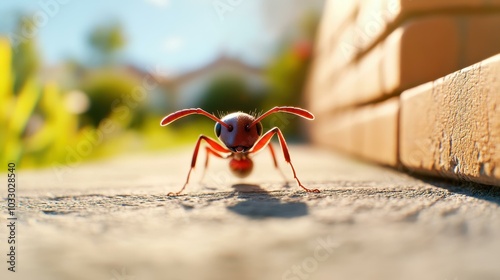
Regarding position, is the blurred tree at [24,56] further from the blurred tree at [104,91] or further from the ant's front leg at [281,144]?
the blurred tree at [104,91]

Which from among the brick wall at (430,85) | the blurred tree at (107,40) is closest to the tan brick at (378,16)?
the brick wall at (430,85)

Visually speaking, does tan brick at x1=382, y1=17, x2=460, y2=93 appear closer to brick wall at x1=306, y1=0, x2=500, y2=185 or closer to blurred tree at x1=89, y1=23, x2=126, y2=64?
brick wall at x1=306, y1=0, x2=500, y2=185

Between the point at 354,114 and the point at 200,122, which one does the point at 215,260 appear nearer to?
the point at 354,114

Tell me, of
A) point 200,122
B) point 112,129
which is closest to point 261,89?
point 200,122

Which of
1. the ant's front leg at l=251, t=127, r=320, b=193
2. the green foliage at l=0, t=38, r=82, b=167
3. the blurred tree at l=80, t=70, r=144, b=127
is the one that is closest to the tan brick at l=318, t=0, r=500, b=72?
the ant's front leg at l=251, t=127, r=320, b=193

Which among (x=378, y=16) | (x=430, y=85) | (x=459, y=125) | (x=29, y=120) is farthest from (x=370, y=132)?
(x=29, y=120)
